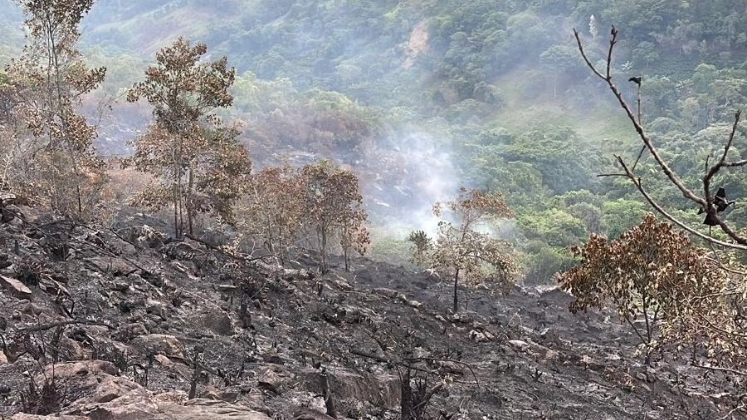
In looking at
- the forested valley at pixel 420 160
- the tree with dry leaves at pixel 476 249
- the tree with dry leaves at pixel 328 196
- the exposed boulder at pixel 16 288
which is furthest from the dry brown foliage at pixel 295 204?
the exposed boulder at pixel 16 288

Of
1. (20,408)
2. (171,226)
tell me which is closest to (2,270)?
(20,408)

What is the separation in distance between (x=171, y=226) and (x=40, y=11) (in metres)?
17.9

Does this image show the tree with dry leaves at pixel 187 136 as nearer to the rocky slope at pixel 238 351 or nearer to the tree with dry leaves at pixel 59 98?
the tree with dry leaves at pixel 59 98

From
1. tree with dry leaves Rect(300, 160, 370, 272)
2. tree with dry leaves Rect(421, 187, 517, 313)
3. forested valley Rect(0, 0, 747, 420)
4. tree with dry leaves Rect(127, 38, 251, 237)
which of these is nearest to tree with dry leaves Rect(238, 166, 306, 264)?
forested valley Rect(0, 0, 747, 420)

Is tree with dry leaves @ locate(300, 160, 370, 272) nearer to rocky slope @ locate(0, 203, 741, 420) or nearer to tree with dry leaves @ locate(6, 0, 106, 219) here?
rocky slope @ locate(0, 203, 741, 420)

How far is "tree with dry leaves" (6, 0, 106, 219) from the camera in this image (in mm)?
17094

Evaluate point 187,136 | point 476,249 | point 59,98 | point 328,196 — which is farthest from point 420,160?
point 59,98

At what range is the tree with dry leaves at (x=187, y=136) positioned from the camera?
63.7 ft

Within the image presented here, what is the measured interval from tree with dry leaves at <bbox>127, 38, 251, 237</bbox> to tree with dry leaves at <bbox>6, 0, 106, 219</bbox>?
65.5 inches

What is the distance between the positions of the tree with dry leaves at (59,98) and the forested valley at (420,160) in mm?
96

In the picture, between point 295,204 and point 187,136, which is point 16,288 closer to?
point 187,136

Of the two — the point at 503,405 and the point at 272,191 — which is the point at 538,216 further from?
the point at 503,405

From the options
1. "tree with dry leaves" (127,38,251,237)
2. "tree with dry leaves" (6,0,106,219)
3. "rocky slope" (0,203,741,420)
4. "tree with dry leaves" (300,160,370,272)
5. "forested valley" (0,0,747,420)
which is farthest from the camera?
"tree with dry leaves" (300,160,370,272)

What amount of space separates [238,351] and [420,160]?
239 feet
